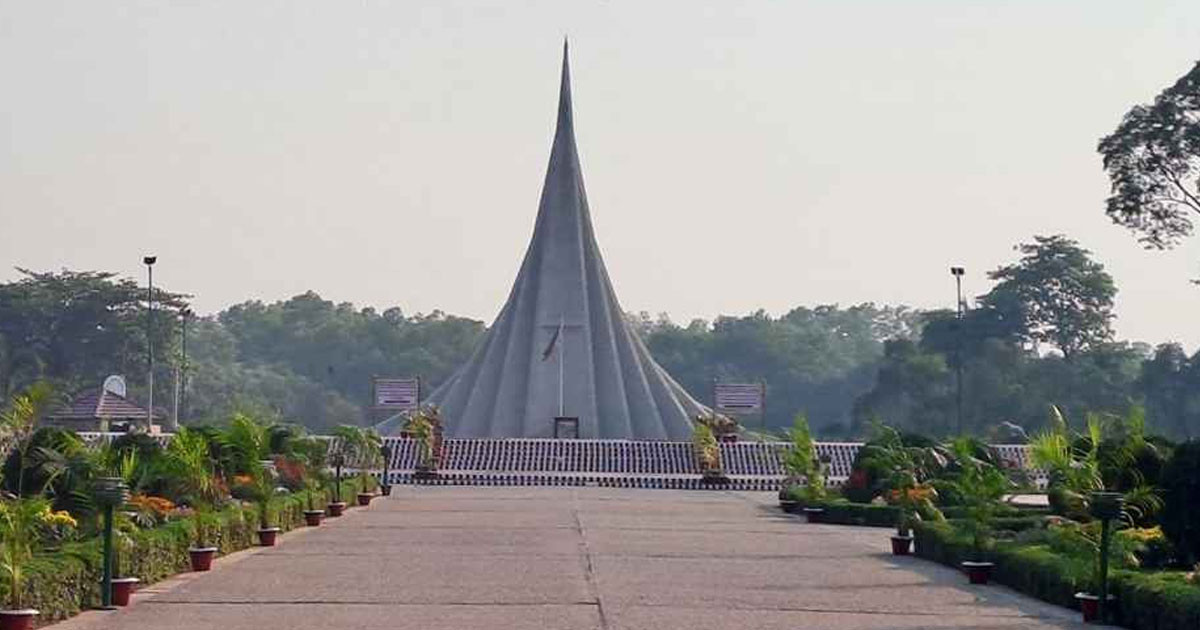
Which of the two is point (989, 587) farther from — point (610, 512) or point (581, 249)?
point (581, 249)

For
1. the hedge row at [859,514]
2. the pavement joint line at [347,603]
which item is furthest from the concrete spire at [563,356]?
the pavement joint line at [347,603]

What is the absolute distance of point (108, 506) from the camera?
44.6 feet

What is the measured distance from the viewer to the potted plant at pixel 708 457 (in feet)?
126

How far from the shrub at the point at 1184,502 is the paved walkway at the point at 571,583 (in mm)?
1206

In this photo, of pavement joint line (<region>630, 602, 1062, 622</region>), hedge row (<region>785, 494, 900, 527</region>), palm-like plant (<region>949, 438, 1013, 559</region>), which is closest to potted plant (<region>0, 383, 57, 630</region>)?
pavement joint line (<region>630, 602, 1062, 622</region>)

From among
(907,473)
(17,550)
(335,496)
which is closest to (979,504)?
(907,473)

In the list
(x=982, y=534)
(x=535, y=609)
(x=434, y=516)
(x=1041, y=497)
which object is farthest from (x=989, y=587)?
(x=1041, y=497)

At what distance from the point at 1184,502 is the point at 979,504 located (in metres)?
2.76

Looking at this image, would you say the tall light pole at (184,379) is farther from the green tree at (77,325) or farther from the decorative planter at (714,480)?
the decorative planter at (714,480)

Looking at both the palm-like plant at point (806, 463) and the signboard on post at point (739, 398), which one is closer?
the palm-like plant at point (806, 463)

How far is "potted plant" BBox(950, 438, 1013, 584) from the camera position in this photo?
17094 mm

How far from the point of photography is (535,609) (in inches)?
538

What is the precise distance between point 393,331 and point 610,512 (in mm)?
60421

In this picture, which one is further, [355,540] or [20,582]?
[355,540]
